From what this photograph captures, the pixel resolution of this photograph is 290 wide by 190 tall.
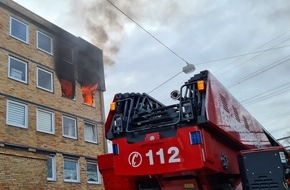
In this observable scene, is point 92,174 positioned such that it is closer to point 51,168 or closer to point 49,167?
point 51,168

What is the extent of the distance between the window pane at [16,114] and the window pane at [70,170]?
339 centimetres

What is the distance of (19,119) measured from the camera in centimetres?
1808

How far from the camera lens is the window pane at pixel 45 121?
19.2 metres

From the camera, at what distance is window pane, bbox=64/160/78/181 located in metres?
19.8

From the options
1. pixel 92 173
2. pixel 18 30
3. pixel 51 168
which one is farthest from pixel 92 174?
pixel 18 30

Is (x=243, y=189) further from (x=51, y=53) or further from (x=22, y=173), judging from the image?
(x=51, y=53)

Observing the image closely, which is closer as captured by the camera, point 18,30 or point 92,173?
point 18,30

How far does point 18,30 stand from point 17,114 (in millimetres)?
4812

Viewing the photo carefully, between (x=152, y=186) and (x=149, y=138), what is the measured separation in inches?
36.9

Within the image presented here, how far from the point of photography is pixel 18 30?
20.0m

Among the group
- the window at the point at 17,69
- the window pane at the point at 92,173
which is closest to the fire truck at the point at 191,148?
the window at the point at 17,69

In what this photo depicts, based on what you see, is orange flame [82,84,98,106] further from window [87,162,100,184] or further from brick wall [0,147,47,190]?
brick wall [0,147,47,190]

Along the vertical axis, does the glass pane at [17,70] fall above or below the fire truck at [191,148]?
above

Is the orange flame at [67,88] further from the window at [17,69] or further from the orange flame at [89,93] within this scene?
the window at [17,69]
